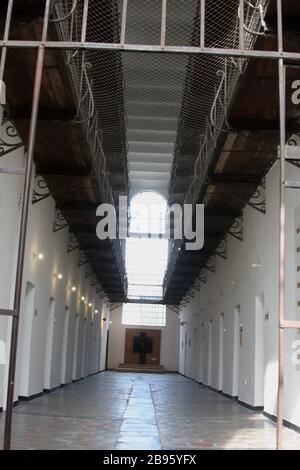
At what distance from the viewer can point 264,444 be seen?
675cm

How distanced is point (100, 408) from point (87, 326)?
12115mm

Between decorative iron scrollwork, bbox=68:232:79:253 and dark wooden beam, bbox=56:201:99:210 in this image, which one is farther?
decorative iron scrollwork, bbox=68:232:79:253

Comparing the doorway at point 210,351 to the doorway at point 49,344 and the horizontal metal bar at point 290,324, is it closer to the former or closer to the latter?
the doorway at point 49,344

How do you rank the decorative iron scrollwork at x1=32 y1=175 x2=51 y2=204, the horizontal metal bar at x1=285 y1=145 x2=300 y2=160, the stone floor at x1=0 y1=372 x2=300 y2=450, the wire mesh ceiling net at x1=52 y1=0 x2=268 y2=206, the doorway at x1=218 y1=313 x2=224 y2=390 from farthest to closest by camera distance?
the doorway at x1=218 y1=313 x2=224 y2=390 → the decorative iron scrollwork at x1=32 y1=175 x2=51 y2=204 → the wire mesh ceiling net at x1=52 y1=0 x2=268 y2=206 → the stone floor at x1=0 y1=372 x2=300 y2=450 → the horizontal metal bar at x1=285 y1=145 x2=300 y2=160

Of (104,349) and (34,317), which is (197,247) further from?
(104,349)

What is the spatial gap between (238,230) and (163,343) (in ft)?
72.6

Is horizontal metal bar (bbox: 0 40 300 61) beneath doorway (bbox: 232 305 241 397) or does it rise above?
above

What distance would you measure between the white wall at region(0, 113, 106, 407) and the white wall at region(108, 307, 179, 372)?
1457 cm

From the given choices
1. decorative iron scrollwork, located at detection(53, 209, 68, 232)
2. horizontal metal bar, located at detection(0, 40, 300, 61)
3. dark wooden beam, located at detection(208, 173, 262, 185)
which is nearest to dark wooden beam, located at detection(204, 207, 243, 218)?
dark wooden beam, located at detection(208, 173, 262, 185)

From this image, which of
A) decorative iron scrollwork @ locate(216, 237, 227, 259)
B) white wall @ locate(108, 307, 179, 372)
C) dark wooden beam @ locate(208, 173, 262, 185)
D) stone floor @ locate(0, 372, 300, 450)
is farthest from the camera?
white wall @ locate(108, 307, 179, 372)

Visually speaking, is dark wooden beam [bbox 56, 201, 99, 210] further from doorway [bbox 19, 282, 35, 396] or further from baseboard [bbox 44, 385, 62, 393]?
baseboard [bbox 44, 385, 62, 393]

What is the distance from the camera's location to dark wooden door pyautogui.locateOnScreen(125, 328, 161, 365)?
34562 mm

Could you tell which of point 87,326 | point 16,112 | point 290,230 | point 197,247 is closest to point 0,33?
point 16,112

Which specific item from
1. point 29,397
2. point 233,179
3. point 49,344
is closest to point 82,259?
point 49,344
